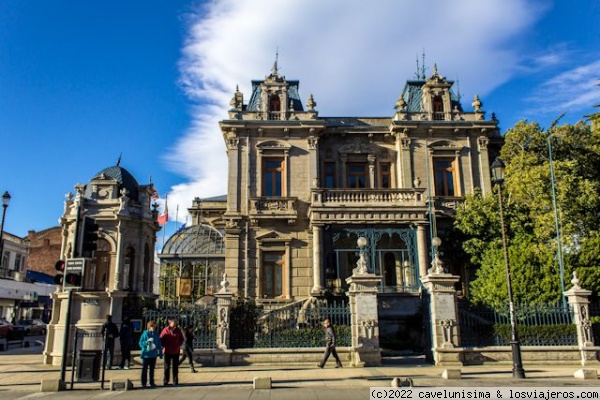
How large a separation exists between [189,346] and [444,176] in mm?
17029

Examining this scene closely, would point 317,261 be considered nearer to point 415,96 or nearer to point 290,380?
point 290,380

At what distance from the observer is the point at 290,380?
12.4 meters

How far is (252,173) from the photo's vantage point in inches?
1006

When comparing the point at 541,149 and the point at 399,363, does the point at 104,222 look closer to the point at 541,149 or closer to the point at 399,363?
the point at 399,363

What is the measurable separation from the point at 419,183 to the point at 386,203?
2.39 m

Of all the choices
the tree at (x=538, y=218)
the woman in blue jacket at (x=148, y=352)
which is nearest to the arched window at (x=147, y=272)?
the woman in blue jacket at (x=148, y=352)

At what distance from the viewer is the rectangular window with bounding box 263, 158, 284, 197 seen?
25750mm

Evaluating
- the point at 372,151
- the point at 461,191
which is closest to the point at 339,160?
the point at 372,151

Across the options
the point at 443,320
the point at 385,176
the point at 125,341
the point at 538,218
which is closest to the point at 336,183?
the point at 385,176

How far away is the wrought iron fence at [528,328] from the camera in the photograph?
51.3 feet

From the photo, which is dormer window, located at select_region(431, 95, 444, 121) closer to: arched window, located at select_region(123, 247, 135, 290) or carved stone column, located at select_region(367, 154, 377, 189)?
carved stone column, located at select_region(367, 154, 377, 189)

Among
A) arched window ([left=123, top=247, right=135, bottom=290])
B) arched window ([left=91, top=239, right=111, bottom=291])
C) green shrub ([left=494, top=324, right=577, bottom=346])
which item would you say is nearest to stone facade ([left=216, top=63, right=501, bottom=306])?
arched window ([left=123, top=247, right=135, bottom=290])

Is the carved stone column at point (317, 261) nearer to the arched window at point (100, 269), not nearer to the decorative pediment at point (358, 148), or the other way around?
the decorative pediment at point (358, 148)

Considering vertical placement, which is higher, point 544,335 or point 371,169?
point 371,169
